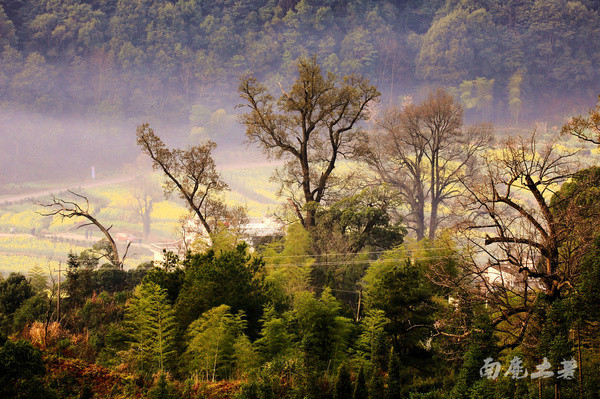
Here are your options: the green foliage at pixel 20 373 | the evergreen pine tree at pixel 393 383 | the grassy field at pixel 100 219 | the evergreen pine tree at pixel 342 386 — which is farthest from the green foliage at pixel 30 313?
the grassy field at pixel 100 219

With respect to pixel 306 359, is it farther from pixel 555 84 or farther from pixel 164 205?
pixel 555 84

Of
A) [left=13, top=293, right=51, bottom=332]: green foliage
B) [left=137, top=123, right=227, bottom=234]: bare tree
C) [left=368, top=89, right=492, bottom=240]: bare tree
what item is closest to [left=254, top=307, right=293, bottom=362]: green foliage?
[left=13, top=293, right=51, bottom=332]: green foliage

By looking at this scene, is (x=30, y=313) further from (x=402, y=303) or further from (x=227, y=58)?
(x=227, y=58)

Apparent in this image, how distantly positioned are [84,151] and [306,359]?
95.3 m

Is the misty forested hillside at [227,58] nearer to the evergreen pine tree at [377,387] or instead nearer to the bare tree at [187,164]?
the bare tree at [187,164]

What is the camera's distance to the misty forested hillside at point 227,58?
90.1 metres

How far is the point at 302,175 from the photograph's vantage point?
2869 cm

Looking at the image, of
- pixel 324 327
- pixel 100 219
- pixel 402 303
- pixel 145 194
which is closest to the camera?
pixel 324 327

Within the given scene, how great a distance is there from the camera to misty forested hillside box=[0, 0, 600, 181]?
90.1 metres

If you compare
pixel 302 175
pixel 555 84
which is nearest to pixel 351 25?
pixel 555 84

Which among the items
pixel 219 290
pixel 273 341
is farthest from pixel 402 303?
pixel 219 290

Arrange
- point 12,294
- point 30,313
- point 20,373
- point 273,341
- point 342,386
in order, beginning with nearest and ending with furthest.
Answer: point 20,373, point 342,386, point 273,341, point 30,313, point 12,294

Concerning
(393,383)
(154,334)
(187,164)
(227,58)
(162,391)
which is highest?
(227,58)

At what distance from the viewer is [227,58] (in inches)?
4070
